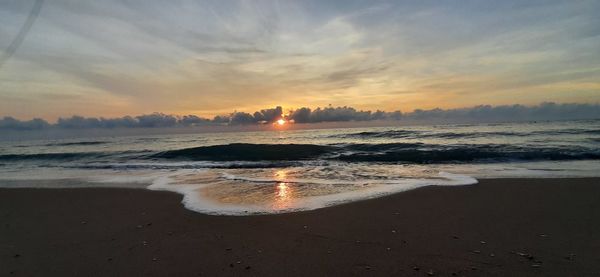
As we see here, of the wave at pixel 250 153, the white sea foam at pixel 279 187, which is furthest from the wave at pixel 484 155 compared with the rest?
the white sea foam at pixel 279 187

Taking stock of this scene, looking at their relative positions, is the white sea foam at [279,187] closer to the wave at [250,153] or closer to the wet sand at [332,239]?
the wet sand at [332,239]

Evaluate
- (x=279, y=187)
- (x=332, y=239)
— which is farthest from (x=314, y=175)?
(x=332, y=239)

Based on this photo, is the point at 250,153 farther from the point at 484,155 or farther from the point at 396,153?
the point at 484,155

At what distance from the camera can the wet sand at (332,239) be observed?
389cm

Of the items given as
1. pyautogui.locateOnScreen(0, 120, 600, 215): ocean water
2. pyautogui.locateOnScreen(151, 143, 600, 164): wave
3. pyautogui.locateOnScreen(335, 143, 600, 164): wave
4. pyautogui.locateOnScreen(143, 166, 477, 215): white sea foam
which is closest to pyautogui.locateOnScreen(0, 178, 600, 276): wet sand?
pyautogui.locateOnScreen(143, 166, 477, 215): white sea foam

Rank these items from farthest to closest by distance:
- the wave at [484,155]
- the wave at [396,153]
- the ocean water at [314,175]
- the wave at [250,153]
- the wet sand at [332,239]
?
1. the wave at [250,153]
2. the wave at [396,153]
3. the wave at [484,155]
4. the ocean water at [314,175]
5. the wet sand at [332,239]

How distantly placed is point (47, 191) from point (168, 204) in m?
4.91

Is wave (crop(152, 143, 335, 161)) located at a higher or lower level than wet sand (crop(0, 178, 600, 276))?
lower

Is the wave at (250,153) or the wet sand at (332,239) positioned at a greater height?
the wet sand at (332,239)

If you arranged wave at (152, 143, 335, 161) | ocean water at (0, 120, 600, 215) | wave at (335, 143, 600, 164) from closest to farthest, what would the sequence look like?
ocean water at (0, 120, 600, 215) < wave at (335, 143, 600, 164) < wave at (152, 143, 335, 161)

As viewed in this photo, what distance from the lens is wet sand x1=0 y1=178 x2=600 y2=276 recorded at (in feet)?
12.8

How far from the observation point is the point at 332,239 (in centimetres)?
475

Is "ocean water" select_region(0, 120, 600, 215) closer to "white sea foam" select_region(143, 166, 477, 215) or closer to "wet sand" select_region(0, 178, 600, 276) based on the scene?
"white sea foam" select_region(143, 166, 477, 215)

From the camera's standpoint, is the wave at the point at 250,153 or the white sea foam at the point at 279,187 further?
the wave at the point at 250,153
